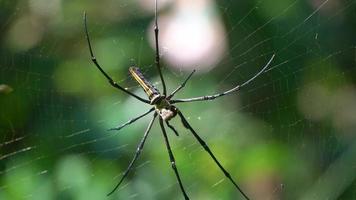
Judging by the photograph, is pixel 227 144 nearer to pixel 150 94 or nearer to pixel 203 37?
pixel 150 94

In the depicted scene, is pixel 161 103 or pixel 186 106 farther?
pixel 186 106

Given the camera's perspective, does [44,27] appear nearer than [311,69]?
No

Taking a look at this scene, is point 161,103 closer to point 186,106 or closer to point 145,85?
point 145,85

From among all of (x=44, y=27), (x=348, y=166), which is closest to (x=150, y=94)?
(x=348, y=166)

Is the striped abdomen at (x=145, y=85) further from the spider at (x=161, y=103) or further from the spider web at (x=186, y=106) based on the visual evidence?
the spider web at (x=186, y=106)

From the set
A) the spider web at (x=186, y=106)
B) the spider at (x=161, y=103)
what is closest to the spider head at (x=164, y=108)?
the spider at (x=161, y=103)

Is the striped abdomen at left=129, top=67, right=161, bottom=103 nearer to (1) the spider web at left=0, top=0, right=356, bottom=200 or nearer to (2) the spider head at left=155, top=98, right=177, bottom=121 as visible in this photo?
(2) the spider head at left=155, top=98, right=177, bottom=121

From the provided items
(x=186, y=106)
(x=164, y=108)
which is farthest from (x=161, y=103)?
(x=186, y=106)

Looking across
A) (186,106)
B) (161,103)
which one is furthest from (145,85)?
(186,106)
